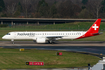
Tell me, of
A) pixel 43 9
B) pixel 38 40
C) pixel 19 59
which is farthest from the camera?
pixel 43 9

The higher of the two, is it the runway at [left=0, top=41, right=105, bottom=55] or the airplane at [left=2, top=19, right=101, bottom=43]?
the airplane at [left=2, top=19, right=101, bottom=43]

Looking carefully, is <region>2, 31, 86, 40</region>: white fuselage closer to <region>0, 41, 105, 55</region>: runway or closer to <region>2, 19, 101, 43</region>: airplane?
<region>2, 19, 101, 43</region>: airplane

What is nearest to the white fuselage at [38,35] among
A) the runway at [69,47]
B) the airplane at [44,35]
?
the airplane at [44,35]

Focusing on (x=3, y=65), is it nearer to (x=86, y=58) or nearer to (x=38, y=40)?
(x=86, y=58)

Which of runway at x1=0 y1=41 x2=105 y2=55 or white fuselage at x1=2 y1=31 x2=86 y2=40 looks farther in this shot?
white fuselage at x1=2 y1=31 x2=86 y2=40

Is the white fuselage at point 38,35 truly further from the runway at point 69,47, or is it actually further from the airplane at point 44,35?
the runway at point 69,47

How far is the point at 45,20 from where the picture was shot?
13938 cm

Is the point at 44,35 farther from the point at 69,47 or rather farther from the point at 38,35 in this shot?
the point at 69,47

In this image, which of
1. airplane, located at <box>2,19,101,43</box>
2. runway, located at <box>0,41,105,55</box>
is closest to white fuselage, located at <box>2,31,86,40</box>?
airplane, located at <box>2,19,101,43</box>

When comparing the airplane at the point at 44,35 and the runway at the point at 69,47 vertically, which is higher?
the airplane at the point at 44,35

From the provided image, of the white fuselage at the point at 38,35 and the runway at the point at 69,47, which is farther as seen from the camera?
the white fuselage at the point at 38,35

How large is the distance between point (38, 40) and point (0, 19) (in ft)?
301

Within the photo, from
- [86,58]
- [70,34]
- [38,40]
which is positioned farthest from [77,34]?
[86,58]

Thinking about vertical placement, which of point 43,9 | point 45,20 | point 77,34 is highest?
point 43,9
